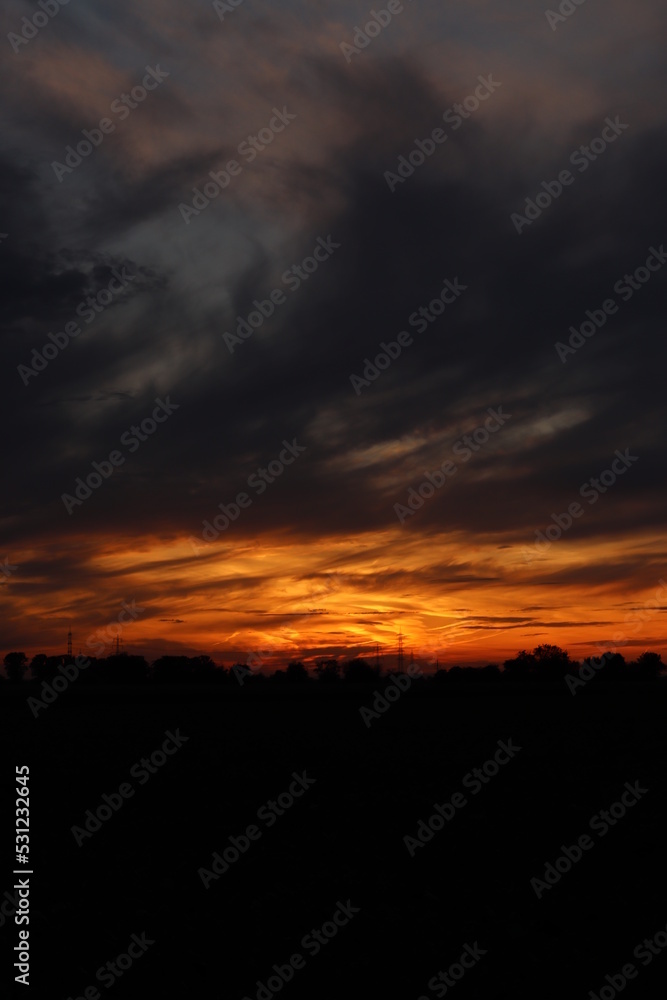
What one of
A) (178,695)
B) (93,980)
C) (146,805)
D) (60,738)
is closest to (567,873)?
(93,980)

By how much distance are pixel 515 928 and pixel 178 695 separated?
4336 inches

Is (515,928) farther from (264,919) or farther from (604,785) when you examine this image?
(604,785)

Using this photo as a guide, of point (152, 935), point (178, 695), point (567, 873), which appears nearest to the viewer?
point (152, 935)

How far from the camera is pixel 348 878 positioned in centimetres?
1708

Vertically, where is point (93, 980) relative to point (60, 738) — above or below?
below

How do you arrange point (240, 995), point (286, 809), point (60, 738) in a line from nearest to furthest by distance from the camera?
point (240, 995) < point (286, 809) < point (60, 738)

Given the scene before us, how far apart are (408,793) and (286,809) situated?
12.4 ft

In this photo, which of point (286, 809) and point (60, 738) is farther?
point (60, 738)

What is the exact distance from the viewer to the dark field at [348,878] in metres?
12.7

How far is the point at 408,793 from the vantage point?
2533 cm

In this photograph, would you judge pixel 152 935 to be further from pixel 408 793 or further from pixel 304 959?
pixel 408 793

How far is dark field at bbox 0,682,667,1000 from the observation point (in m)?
12.7

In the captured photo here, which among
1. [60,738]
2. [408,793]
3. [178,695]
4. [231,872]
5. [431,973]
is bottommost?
[431,973]

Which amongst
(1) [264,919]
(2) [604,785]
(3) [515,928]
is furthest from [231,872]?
(2) [604,785]
